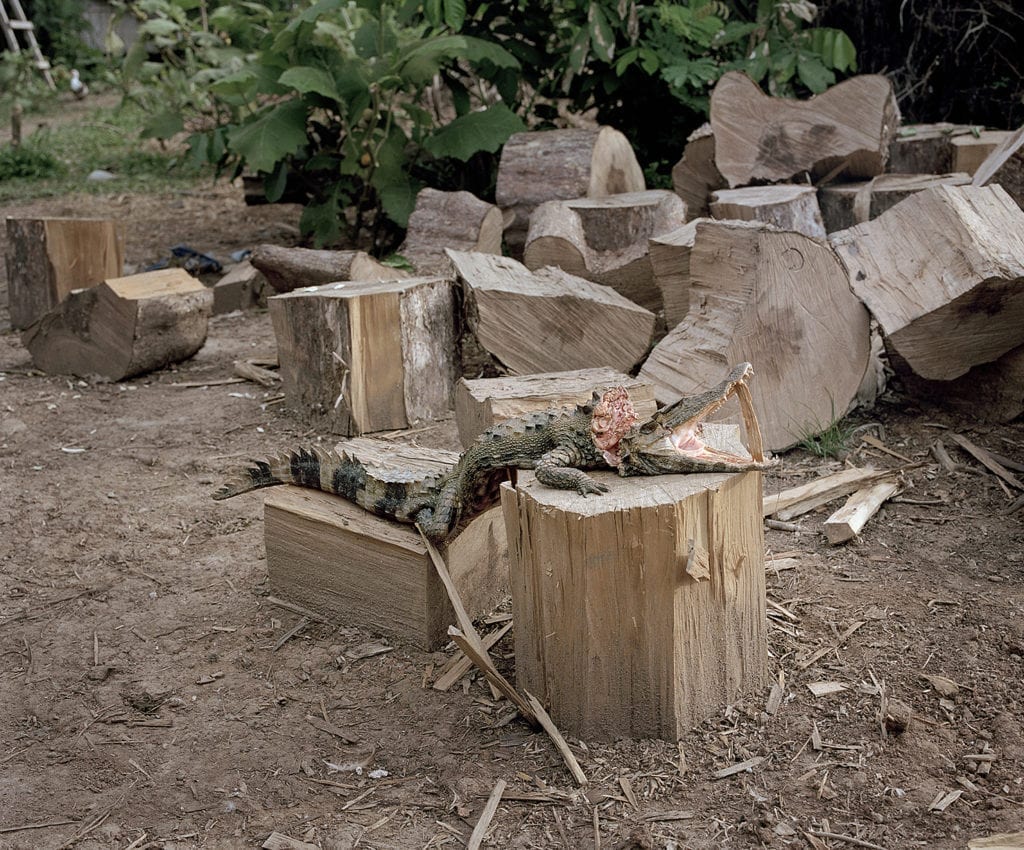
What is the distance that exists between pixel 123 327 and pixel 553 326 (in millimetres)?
2788

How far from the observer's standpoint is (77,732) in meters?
3.22

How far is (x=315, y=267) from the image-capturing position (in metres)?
6.52

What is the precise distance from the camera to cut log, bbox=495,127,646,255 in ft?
23.8

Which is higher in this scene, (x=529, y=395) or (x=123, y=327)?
(x=529, y=395)

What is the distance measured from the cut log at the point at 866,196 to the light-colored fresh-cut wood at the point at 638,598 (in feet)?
14.0

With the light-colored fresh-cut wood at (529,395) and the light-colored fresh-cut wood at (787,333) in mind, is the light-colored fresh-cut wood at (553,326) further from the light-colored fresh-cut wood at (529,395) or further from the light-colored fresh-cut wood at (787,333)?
the light-colored fresh-cut wood at (529,395)

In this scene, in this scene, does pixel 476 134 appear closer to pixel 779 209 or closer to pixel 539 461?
pixel 779 209

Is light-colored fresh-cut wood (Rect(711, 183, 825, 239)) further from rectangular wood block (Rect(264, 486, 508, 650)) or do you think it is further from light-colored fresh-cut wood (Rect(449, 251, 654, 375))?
rectangular wood block (Rect(264, 486, 508, 650))

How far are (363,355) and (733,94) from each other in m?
3.47

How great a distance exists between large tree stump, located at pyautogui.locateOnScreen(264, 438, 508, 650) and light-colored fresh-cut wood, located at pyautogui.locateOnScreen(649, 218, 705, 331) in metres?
2.08

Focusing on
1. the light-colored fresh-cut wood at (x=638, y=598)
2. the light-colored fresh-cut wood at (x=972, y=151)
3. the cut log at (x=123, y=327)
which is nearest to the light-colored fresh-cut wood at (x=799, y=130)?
the light-colored fresh-cut wood at (x=972, y=151)

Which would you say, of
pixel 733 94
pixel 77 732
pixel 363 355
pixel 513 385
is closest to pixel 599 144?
pixel 733 94

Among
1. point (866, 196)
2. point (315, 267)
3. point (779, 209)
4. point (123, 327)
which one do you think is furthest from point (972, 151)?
point (123, 327)

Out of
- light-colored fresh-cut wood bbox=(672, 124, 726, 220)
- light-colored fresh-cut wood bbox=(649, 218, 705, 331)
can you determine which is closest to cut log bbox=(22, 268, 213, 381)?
light-colored fresh-cut wood bbox=(649, 218, 705, 331)
